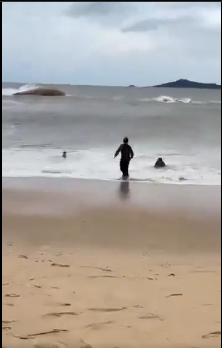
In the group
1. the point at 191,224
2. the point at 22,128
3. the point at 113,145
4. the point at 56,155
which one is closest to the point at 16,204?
the point at 191,224

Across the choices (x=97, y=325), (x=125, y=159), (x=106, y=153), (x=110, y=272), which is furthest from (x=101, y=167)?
(x=97, y=325)

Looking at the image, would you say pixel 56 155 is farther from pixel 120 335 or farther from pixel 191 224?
→ pixel 120 335

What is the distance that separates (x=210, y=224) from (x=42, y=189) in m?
4.02

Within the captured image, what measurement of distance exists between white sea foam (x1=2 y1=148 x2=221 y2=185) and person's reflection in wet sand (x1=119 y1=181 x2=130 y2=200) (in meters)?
0.81

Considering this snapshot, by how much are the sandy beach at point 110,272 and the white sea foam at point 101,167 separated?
2825mm

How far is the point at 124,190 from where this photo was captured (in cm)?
952

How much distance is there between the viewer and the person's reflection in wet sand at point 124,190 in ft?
28.9

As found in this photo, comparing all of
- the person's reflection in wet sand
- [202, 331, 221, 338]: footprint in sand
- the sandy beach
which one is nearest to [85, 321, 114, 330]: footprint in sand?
the sandy beach

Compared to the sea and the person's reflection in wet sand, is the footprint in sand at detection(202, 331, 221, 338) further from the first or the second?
the sea

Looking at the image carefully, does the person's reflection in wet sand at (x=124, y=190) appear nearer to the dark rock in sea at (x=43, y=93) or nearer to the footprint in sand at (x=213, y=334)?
the footprint in sand at (x=213, y=334)

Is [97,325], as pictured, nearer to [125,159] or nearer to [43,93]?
[125,159]

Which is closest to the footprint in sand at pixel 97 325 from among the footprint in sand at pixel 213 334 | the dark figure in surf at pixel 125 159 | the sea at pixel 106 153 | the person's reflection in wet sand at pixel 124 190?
the footprint in sand at pixel 213 334

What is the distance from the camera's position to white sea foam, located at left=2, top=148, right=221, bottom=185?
11427 millimetres

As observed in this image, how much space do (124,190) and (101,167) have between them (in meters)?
3.52
